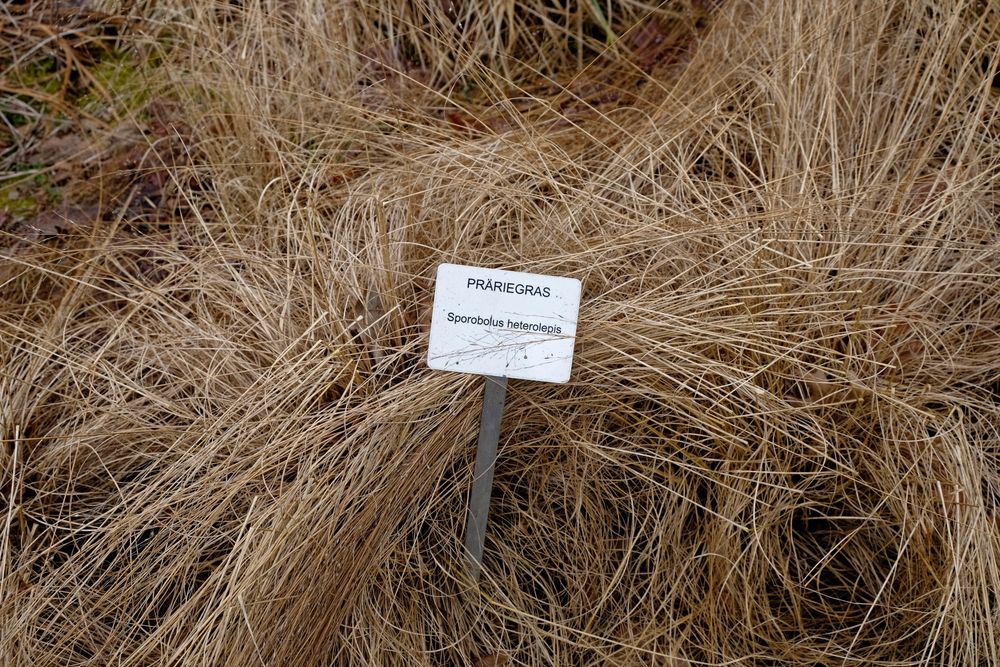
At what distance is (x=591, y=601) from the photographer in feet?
5.16

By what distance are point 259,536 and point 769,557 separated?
0.90m

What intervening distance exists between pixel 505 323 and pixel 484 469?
0.27m

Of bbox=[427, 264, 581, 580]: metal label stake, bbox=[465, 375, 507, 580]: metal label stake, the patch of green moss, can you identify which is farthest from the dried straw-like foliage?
the patch of green moss

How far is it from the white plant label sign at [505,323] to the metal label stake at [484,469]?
0.05m

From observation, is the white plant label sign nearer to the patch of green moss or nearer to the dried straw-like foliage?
the dried straw-like foliage

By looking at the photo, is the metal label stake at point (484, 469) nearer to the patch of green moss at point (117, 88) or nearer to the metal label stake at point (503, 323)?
the metal label stake at point (503, 323)

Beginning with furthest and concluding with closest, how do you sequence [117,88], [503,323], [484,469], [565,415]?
[117,88]
[565,415]
[484,469]
[503,323]

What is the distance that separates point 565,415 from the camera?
163 cm

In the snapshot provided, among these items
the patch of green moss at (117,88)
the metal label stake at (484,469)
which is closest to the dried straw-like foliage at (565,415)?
the metal label stake at (484,469)

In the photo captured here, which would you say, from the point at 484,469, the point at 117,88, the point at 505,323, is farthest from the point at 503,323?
the point at 117,88

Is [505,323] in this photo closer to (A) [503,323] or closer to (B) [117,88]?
(A) [503,323]

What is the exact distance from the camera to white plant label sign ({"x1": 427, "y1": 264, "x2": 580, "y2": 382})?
1.33 meters

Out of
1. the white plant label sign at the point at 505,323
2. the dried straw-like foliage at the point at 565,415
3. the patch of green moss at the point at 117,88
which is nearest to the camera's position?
the white plant label sign at the point at 505,323

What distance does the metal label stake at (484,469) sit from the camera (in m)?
1.39
